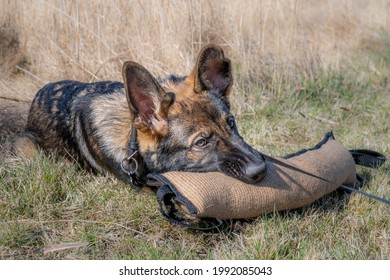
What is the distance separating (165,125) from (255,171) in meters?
0.78

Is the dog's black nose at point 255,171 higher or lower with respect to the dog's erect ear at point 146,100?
lower

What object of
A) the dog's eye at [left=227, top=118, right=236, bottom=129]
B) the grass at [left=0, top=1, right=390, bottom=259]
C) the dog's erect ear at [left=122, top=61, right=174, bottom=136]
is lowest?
the grass at [left=0, top=1, right=390, bottom=259]

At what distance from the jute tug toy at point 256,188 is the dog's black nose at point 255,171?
79 millimetres

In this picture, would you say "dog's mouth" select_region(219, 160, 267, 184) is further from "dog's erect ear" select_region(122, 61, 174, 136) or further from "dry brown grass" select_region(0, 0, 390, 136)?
"dry brown grass" select_region(0, 0, 390, 136)

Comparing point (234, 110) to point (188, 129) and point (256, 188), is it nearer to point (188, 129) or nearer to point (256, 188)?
point (188, 129)

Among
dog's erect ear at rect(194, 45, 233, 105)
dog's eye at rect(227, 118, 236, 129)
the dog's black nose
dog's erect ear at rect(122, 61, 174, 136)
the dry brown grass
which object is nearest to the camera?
the dog's black nose

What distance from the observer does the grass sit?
3562 millimetres

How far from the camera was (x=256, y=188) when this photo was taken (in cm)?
357

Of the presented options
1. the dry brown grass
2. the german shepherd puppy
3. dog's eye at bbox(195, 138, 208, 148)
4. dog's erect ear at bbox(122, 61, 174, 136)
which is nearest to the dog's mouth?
the german shepherd puppy

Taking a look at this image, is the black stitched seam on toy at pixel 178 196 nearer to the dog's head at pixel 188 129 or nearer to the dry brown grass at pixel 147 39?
the dog's head at pixel 188 129

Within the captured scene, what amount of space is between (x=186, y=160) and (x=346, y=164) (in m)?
1.39

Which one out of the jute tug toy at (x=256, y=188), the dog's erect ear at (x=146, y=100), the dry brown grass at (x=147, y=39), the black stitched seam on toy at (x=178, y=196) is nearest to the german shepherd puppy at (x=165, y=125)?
the dog's erect ear at (x=146, y=100)

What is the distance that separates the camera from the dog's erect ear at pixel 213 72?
12.9 feet

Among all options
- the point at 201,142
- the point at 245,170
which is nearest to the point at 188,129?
the point at 201,142
